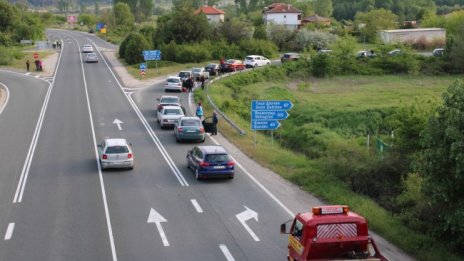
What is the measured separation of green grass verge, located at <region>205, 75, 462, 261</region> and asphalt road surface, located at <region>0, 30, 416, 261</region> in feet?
4.53

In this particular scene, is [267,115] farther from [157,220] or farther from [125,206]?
[157,220]

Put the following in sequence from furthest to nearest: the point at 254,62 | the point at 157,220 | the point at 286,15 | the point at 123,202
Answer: the point at 286,15 < the point at 254,62 < the point at 123,202 < the point at 157,220

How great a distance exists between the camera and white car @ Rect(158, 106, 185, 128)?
38156 mm

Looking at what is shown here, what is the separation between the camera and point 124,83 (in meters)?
59.7

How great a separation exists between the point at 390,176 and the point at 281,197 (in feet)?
14.8

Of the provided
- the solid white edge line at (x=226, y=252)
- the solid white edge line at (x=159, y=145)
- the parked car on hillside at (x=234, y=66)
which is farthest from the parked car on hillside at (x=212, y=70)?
the solid white edge line at (x=226, y=252)

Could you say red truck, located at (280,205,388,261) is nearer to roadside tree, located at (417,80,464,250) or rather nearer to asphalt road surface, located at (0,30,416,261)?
roadside tree, located at (417,80,464,250)

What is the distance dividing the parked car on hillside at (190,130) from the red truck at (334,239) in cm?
1943

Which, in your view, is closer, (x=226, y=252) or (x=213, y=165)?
(x=226, y=252)

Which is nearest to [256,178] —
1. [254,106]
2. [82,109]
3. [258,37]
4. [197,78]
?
[254,106]

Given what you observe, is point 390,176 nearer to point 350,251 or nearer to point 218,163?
point 218,163

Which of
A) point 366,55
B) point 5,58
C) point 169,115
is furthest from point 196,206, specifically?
point 366,55

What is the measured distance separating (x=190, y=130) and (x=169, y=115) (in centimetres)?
495

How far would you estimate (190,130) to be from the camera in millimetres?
33812
